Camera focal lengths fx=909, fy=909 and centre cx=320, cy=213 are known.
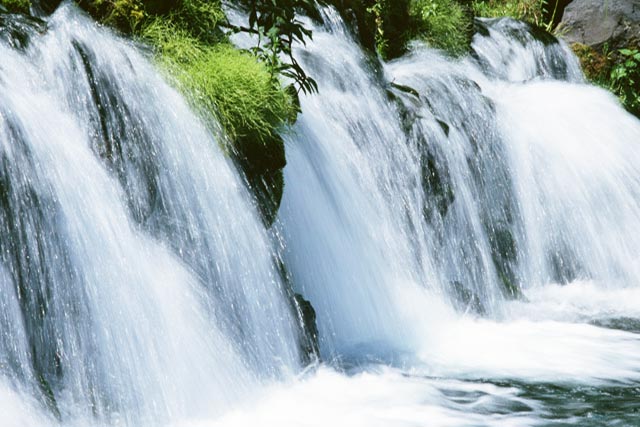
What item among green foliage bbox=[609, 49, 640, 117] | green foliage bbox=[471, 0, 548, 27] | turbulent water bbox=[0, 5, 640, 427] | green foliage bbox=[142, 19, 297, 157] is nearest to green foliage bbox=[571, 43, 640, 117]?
green foliage bbox=[609, 49, 640, 117]

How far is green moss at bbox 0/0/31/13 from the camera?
16.4 feet

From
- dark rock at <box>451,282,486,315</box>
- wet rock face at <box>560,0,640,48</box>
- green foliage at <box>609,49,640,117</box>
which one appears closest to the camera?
dark rock at <box>451,282,486,315</box>

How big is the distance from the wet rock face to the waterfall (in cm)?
838

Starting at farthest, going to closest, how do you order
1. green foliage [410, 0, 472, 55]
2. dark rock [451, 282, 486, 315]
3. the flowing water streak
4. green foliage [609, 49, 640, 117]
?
green foliage [609, 49, 640, 117], green foliage [410, 0, 472, 55], dark rock [451, 282, 486, 315], the flowing water streak

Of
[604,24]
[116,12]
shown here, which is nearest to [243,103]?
[116,12]

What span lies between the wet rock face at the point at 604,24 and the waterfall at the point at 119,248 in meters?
8.38

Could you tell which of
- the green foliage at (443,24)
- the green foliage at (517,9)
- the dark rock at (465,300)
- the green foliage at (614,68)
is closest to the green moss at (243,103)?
the dark rock at (465,300)

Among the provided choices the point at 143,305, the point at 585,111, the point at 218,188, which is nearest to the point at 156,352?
the point at 143,305

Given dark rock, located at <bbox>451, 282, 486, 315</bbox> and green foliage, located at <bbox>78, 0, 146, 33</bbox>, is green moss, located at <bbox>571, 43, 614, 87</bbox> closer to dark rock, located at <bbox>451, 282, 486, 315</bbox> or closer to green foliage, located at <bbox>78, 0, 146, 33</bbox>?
dark rock, located at <bbox>451, 282, 486, 315</bbox>

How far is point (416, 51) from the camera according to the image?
9.15 meters

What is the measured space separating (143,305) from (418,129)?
3.40m

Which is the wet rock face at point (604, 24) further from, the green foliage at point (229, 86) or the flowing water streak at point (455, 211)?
the green foliage at point (229, 86)

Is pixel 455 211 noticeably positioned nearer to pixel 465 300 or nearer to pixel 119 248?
pixel 465 300

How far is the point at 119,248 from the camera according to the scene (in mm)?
4215
